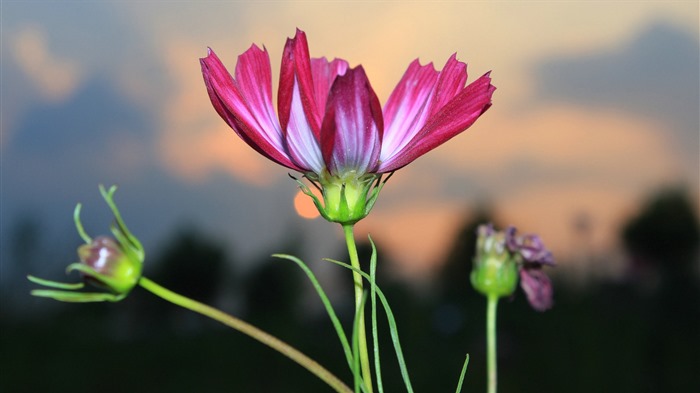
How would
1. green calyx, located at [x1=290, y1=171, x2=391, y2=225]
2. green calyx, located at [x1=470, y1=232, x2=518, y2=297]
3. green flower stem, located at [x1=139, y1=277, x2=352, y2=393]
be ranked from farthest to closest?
green calyx, located at [x1=470, y1=232, x2=518, y2=297], green calyx, located at [x1=290, y1=171, x2=391, y2=225], green flower stem, located at [x1=139, y1=277, x2=352, y2=393]

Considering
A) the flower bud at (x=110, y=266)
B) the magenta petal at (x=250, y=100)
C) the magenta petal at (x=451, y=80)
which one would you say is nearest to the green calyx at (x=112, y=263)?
the flower bud at (x=110, y=266)

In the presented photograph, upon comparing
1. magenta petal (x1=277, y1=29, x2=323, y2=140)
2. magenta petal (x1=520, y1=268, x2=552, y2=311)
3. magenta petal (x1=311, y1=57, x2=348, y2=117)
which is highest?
magenta petal (x1=311, y1=57, x2=348, y2=117)

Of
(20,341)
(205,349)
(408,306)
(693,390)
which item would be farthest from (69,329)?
(693,390)

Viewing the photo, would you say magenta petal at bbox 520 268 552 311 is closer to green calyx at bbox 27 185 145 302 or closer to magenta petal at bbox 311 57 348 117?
magenta petal at bbox 311 57 348 117

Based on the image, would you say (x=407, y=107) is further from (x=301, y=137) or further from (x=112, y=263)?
(x=112, y=263)

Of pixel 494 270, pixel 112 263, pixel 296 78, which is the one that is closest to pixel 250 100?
pixel 296 78

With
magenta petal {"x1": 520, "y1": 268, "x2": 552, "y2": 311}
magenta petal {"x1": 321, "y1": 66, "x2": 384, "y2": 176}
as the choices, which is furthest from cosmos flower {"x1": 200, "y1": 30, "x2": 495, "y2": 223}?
magenta petal {"x1": 520, "y1": 268, "x2": 552, "y2": 311}

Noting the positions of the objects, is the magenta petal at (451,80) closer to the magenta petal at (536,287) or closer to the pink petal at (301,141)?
the pink petal at (301,141)
